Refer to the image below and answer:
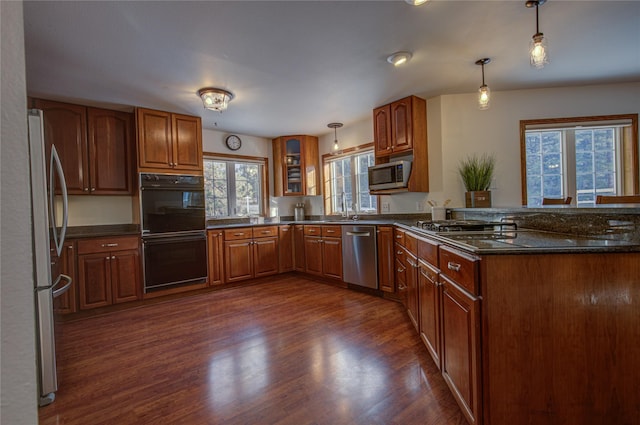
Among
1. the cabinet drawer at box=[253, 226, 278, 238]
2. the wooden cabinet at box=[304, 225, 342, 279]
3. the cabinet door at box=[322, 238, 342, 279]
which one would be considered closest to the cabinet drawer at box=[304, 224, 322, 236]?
the wooden cabinet at box=[304, 225, 342, 279]

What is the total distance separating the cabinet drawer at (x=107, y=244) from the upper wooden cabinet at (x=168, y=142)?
0.81 metres

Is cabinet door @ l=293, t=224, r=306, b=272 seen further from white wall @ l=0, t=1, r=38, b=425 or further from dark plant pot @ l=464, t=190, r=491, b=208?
white wall @ l=0, t=1, r=38, b=425

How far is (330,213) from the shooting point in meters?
5.11

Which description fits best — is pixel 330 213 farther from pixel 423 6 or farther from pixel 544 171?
pixel 423 6

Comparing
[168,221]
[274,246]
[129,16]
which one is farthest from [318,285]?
[129,16]

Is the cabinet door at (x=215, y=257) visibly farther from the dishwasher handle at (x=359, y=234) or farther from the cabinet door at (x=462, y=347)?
the cabinet door at (x=462, y=347)

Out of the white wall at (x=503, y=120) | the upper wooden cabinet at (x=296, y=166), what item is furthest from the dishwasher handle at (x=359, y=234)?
the upper wooden cabinet at (x=296, y=166)

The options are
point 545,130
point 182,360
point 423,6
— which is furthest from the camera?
point 545,130

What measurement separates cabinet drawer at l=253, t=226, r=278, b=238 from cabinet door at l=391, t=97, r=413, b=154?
2041mm

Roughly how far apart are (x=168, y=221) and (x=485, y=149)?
12.4 ft

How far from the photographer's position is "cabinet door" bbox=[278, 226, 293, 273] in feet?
15.1

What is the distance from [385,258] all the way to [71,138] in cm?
363

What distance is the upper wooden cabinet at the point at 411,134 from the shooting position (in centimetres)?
354

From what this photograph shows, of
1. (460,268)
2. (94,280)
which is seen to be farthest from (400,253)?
(94,280)
